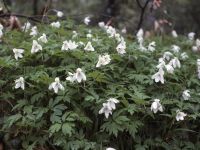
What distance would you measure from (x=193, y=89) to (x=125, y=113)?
0.90 m

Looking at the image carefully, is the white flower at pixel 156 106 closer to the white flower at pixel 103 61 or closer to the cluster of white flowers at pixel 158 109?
the cluster of white flowers at pixel 158 109

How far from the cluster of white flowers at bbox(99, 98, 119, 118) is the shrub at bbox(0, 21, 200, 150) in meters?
0.03

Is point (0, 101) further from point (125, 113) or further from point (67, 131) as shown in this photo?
point (125, 113)

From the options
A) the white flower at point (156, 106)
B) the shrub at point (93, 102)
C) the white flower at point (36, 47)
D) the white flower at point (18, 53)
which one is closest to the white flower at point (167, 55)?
the shrub at point (93, 102)

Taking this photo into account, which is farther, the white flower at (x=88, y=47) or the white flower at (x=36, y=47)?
the white flower at (x=88, y=47)

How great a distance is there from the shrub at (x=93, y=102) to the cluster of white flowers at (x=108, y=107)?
0.03m

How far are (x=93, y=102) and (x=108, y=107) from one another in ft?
0.80

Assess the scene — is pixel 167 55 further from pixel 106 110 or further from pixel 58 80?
pixel 58 80

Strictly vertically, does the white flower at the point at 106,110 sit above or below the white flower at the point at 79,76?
below

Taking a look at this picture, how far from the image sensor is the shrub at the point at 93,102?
360 centimetres

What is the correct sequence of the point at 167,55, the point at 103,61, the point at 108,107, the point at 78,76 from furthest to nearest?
the point at 167,55
the point at 103,61
the point at 78,76
the point at 108,107

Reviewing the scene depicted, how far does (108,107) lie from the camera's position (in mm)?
3551

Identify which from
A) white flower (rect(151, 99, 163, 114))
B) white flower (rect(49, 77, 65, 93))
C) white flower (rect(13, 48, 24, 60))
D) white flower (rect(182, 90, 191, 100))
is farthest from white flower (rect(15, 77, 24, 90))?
white flower (rect(182, 90, 191, 100))

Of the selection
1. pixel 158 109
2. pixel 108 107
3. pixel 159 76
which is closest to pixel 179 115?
pixel 158 109
